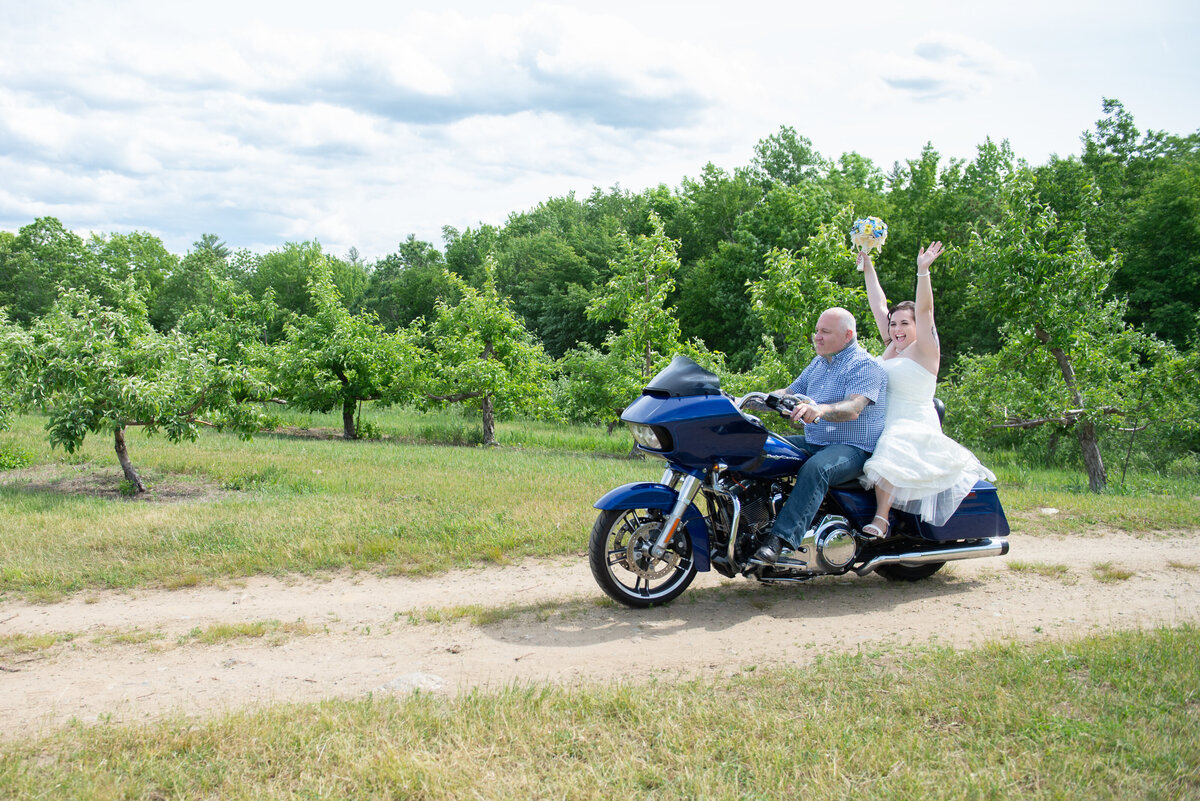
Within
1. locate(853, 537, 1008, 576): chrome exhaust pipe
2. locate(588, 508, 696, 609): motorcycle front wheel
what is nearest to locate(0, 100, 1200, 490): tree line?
locate(588, 508, 696, 609): motorcycle front wheel

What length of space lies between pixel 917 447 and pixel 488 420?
14984 mm

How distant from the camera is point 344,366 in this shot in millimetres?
21188

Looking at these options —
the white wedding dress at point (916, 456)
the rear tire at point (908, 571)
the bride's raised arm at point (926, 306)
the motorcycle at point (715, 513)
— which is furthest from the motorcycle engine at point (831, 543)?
the bride's raised arm at point (926, 306)

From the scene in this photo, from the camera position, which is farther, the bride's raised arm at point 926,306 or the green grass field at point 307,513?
the green grass field at point 307,513

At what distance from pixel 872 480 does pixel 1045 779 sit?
2895 mm

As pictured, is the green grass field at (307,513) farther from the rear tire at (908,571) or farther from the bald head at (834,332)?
the bald head at (834,332)

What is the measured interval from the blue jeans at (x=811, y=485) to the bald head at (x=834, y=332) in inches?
28.3

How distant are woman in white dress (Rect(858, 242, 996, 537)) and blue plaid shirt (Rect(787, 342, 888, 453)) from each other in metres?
0.12

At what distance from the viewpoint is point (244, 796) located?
3.25 metres

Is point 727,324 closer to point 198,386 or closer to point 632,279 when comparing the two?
point 632,279

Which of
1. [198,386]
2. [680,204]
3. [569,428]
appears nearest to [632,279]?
[569,428]

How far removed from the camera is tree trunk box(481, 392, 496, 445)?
19953 mm

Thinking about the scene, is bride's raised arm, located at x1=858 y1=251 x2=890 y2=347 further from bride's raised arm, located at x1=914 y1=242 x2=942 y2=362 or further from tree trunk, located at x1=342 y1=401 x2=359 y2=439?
tree trunk, located at x1=342 y1=401 x2=359 y2=439

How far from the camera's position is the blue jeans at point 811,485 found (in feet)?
19.0
